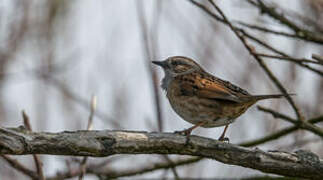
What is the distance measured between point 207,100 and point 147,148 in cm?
189

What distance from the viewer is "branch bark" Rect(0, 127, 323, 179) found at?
3.25 m

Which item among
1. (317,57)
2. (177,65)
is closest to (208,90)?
(177,65)

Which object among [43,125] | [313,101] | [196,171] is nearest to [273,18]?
[313,101]

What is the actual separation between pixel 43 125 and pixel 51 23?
5.78ft

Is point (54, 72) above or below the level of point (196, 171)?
above

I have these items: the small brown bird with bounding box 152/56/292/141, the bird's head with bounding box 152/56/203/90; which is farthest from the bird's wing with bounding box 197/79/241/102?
the bird's head with bounding box 152/56/203/90

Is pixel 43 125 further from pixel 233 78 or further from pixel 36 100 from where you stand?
pixel 233 78

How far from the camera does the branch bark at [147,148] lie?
3.25 metres

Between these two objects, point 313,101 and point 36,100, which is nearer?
point 313,101

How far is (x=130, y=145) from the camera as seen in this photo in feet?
11.7

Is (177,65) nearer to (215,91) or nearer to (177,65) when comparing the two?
(177,65)

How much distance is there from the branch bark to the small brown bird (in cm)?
106

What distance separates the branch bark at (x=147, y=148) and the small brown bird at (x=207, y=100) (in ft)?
3.46

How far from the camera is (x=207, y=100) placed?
5.39 m
